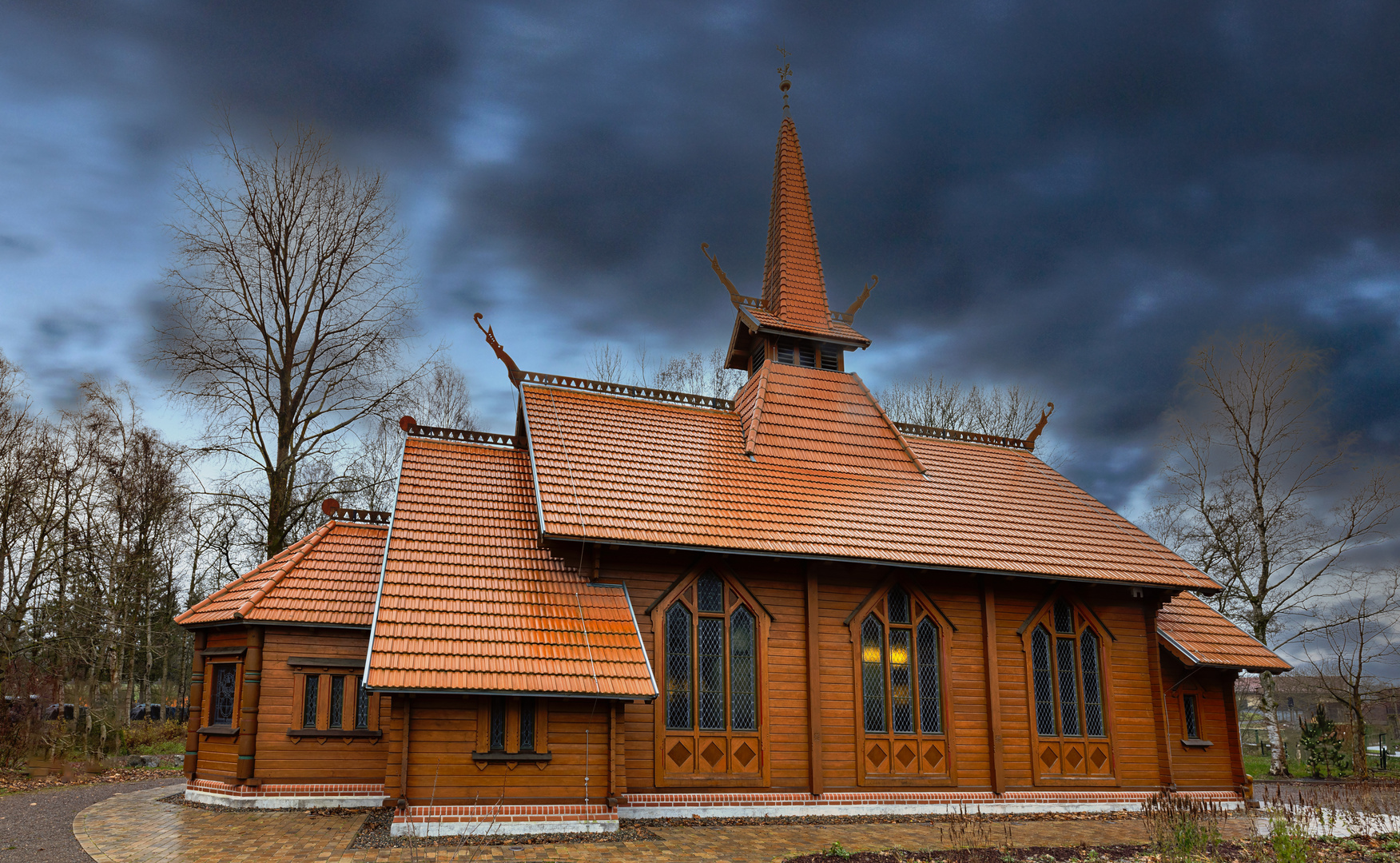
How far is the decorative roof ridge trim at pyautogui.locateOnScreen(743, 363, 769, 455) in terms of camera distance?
14961mm

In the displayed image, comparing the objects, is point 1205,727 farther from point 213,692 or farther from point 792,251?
point 213,692

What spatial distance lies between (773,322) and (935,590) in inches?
255

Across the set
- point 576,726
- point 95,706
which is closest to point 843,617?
point 576,726

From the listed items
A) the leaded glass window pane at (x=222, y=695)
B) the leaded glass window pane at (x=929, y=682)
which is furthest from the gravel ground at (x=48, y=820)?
the leaded glass window pane at (x=929, y=682)

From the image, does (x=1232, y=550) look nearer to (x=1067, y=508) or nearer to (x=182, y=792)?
(x=1067, y=508)

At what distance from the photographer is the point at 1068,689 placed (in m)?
14.1

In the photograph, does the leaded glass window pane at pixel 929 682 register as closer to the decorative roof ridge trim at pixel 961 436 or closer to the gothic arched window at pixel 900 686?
the gothic arched window at pixel 900 686

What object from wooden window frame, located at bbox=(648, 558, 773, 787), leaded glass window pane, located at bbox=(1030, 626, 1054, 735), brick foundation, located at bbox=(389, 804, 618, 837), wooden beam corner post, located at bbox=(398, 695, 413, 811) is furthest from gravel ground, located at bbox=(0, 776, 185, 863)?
leaded glass window pane, located at bbox=(1030, 626, 1054, 735)

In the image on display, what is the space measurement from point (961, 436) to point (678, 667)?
9129mm

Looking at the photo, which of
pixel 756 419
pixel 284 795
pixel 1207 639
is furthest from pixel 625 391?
pixel 1207 639

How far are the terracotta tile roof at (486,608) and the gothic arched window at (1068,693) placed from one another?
7.34m

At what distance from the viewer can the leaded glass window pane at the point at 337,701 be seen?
12.3 meters

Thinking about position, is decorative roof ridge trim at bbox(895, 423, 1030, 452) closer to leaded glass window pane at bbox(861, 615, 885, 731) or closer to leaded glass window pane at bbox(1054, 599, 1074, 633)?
leaded glass window pane at bbox(1054, 599, 1074, 633)

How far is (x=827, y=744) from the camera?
40.5 feet
